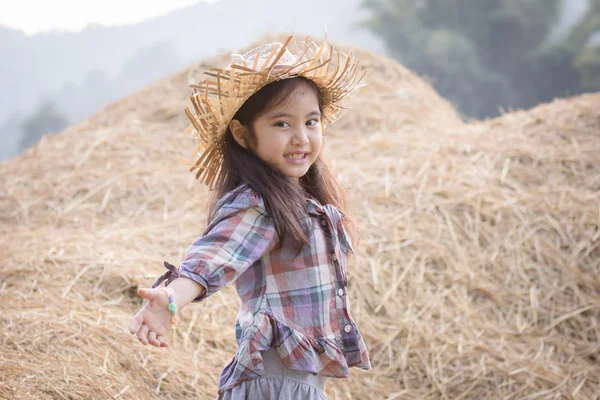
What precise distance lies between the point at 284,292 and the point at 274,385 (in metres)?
0.19

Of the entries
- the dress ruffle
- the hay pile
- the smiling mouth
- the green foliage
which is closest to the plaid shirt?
the dress ruffle

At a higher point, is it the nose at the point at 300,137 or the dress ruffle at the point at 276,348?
the nose at the point at 300,137

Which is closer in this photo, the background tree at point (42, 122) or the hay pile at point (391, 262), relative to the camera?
the hay pile at point (391, 262)

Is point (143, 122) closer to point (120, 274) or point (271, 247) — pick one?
point (120, 274)

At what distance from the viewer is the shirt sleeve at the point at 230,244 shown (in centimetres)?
113

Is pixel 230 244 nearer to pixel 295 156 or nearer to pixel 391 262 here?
pixel 295 156

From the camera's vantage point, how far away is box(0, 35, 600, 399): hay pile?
2154mm

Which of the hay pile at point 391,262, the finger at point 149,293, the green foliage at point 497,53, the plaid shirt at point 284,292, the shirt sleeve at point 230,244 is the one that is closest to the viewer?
the finger at point 149,293

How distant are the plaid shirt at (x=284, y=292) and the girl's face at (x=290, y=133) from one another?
A: 0.32ft

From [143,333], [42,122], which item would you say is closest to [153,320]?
[143,333]

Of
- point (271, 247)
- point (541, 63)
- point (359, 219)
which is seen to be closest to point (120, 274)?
point (359, 219)

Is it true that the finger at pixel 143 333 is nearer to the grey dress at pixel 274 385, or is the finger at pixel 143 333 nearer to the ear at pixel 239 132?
the grey dress at pixel 274 385

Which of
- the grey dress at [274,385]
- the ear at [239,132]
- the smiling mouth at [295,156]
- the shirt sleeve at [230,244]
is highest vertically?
the ear at [239,132]

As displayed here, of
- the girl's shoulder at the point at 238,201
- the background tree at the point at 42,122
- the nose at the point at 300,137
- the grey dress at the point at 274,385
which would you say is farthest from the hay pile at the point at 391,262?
the background tree at the point at 42,122
